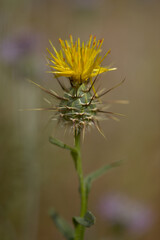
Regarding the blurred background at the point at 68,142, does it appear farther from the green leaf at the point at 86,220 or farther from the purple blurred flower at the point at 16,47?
the green leaf at the point at 86,220

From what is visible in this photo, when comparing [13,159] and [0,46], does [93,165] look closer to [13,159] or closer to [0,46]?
[13,159]

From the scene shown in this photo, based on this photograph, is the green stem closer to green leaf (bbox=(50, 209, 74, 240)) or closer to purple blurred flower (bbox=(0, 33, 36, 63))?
green leaf (bbox=(50, 209, 74, 240))

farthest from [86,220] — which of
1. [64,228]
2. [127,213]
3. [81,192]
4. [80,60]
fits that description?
[127,213]

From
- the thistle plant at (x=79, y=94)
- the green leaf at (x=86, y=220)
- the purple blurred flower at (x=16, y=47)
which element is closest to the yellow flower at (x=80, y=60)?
the thistle plant at (x=79, y=94)

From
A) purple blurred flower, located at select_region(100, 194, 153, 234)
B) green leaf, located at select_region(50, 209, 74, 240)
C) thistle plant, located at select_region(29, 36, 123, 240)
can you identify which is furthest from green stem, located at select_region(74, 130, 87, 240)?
purple blurred flower, located at select_region(100, 194, 153, 234)

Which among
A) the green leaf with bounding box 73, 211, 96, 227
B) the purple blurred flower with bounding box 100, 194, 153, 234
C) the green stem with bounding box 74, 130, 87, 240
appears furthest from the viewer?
the purple blurred flower with bounding box 100, 194, 153, 234

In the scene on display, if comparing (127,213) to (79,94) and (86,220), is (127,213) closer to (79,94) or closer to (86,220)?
(86,220)

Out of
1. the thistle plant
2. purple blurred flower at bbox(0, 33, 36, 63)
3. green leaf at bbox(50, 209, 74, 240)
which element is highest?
purple blurred flower at bbox(0, 33, 36, 63)
